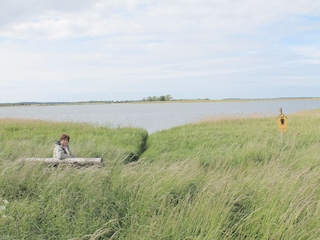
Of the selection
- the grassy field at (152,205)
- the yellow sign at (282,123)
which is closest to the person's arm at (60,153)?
the grassy field at (152,205)

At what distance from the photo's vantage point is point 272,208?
3.76m

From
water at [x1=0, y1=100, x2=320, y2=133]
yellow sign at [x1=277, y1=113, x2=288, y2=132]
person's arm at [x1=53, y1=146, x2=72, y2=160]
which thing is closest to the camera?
person's arm at [x1=53, y1=146, x2=72, y2=160]

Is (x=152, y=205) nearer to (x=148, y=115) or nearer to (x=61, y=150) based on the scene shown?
(x=61, y=150)

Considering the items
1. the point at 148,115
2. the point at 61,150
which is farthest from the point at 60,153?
the point at 148,115

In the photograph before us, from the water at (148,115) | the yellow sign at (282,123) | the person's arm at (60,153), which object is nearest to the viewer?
the person's arm at (60,153)

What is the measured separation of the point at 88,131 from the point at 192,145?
581cm

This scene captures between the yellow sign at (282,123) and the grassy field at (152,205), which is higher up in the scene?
the yellow sign at (282,123)

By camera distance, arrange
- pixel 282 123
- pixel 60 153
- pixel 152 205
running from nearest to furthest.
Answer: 1. pixel 152 205
2. pixel 60 153
3. pixel 282 123

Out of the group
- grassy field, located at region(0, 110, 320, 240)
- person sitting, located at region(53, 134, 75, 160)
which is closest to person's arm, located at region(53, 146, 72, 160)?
person sitting, located at region(53, 134, 75, 160)

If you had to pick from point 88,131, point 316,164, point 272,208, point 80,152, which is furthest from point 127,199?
point 88,131

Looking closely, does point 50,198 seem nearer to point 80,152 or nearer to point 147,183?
point 147,183

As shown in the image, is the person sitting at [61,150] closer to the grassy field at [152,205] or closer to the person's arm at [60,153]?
the person's arm at [60,153]

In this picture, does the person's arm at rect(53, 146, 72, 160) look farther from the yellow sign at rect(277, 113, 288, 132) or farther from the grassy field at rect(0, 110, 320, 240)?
the yellow sign at rect(277, 113, 288, 132)

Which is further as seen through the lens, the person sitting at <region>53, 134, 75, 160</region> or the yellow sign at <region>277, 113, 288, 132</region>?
the yellow sign at <region>277, 113, 288, 132</region>
